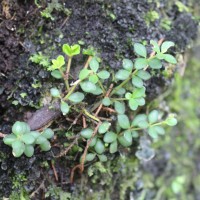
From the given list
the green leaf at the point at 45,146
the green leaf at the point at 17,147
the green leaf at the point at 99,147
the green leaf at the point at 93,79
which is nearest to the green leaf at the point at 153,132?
the green leaf at the point at 99,147

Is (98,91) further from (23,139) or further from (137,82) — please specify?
(23,139)

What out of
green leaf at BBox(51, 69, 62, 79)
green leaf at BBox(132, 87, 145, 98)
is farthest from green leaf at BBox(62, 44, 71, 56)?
green leaf at BBox(132, 87, 145, 98)

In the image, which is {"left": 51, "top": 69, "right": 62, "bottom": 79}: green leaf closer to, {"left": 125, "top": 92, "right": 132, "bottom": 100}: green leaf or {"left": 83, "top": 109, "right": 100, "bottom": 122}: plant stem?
{"left": 83, "top": 109, "right": 100, "bottom": 122}: plant stem

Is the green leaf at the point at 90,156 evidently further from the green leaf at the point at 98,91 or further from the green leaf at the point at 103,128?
the green leaf at the point at 98,91

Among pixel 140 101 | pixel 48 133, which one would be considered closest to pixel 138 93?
pixel 140 101

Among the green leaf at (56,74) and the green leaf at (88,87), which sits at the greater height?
the green leaf at (88,87)

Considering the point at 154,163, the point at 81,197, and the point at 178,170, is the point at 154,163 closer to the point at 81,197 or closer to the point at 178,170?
the point at 178,170
